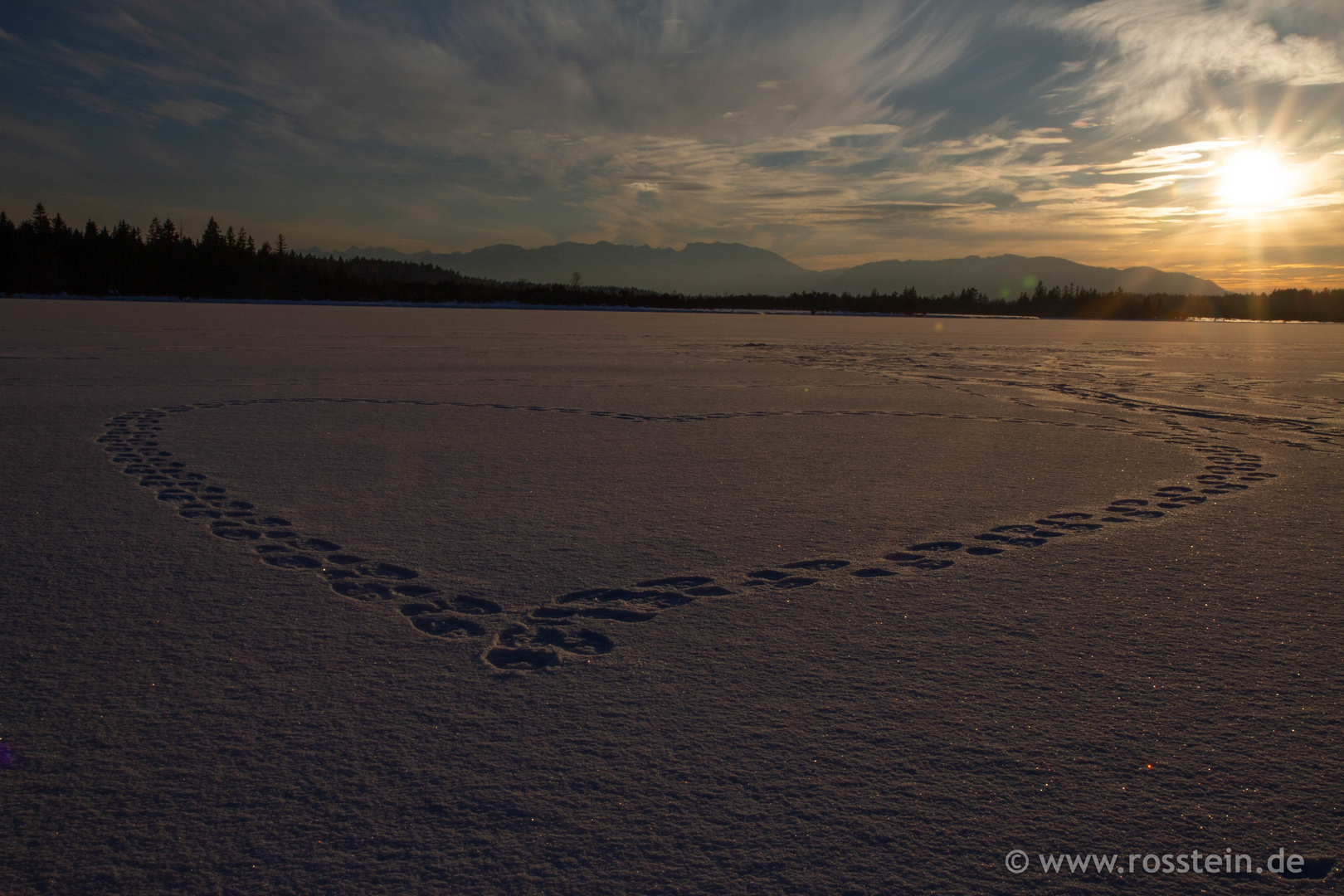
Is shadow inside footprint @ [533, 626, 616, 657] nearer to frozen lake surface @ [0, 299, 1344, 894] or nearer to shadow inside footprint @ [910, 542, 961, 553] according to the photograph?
frozen lake surface @ [0, 299, 1344, 894]

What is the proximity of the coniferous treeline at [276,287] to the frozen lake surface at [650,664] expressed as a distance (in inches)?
2551

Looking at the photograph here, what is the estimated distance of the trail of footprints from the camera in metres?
2.36

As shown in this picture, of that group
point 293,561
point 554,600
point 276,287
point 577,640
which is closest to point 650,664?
point 577,640

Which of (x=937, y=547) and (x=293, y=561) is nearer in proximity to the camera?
(x=293, y=561)

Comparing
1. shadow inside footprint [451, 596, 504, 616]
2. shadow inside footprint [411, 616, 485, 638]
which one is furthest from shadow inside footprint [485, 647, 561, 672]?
shadow inside footprint [451, 596, 504, 616]

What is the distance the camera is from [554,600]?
2633 mm

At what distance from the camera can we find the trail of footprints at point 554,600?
92.9 inches

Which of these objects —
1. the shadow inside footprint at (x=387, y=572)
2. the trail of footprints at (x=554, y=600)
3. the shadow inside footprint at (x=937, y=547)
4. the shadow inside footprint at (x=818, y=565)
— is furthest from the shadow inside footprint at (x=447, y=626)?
the shadow inside footprint at (x=937, y=547)

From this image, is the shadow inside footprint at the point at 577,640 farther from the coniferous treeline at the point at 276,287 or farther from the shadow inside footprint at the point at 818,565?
the coniferous treeline at the point at 276,287

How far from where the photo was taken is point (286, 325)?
22922 mm

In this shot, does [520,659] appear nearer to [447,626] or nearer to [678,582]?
[447,626]

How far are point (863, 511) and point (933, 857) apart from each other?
2489mm

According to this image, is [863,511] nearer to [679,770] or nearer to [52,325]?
[679,770]

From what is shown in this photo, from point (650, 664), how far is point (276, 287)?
89.1 metres
